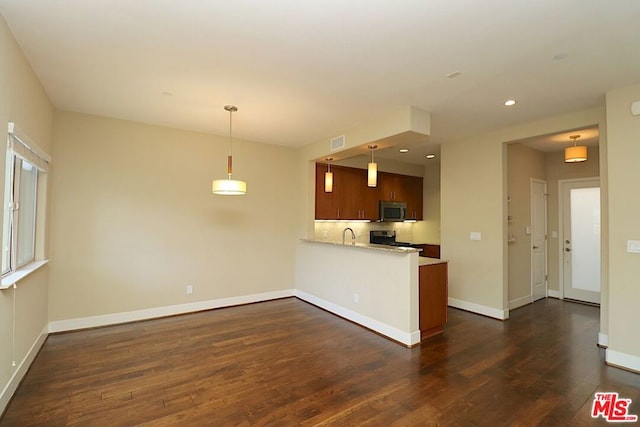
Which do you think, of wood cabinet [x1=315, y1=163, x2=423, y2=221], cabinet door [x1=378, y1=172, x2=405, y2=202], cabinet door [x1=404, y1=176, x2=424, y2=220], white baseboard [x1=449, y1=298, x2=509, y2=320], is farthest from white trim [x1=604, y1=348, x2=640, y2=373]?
cabinet door [x1=404, y1=176, x2=424, y2=220]

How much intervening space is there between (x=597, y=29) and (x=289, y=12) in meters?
2.15

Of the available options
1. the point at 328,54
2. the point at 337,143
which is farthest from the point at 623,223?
the point at 337,143

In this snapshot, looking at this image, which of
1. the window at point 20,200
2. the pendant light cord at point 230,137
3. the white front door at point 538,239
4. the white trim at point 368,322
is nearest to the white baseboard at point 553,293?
the white front door at point 538,239

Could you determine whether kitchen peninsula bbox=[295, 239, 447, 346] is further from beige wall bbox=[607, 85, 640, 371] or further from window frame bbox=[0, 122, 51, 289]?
window frame bbox=[0, 122, 51, 289]

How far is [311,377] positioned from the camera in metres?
2.85

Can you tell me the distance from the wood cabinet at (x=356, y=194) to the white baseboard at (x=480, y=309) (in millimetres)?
2250

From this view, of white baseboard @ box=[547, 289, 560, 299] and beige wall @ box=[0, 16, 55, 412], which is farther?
white baseboard @ box=[547, 289, 560, 299]

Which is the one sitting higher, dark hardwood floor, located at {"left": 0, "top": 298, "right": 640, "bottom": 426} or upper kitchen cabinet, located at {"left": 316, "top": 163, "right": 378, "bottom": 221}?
upper kitchen cabinet, located at {"left": 316, "top": 163, "right": 378, "bottom": 221}

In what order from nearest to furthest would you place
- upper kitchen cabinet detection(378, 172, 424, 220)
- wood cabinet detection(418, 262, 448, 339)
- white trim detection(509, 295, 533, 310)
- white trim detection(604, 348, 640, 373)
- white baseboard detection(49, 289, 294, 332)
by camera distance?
white trim detection(604, 348, 640, 373) < wood cabinet detection(418, 262, 448, 339) < white baseboard detection(49, 289, 294, 332) < white trim detection(509, 295, 533, 310) < upper kitchen cabinet detection(378, 172, 424, 220)

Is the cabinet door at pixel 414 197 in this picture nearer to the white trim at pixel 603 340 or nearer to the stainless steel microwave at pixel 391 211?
the stainless steel microwave at pixel 391 211

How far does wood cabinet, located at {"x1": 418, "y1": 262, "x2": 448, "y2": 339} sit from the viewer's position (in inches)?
149

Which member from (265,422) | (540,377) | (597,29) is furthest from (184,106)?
(540,377)

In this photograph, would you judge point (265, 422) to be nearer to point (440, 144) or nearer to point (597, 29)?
point (597, 29)

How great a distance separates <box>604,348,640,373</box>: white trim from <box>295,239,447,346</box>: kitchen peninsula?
1579mm
